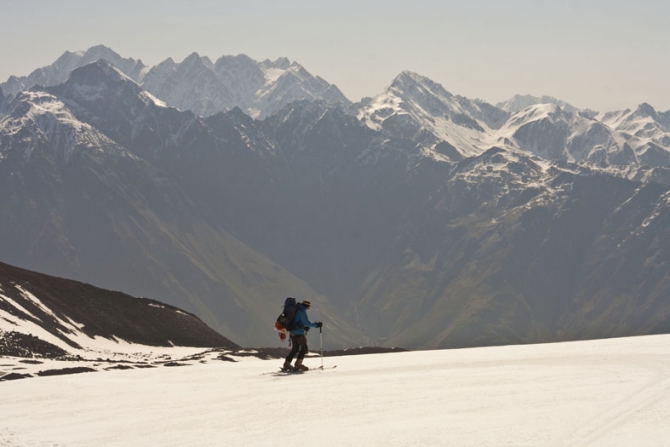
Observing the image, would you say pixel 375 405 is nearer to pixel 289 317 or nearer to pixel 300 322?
pixel 300 322

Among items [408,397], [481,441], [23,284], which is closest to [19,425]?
[408,397]

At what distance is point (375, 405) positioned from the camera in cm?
2577

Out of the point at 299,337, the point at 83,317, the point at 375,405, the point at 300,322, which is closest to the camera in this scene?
the point at 375,405

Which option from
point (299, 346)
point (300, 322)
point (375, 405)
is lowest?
point (375, 405)

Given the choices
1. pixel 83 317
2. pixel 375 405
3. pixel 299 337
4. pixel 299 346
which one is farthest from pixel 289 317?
pixel 83 317

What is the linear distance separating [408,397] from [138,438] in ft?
26.7

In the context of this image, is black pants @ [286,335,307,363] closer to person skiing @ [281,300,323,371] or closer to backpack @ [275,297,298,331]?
person skiing @ [281,300,323,371]

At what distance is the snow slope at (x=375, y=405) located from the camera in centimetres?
2156

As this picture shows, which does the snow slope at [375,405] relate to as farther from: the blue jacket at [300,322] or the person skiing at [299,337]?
the blue jacket at [300,322]

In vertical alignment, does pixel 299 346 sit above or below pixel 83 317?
below

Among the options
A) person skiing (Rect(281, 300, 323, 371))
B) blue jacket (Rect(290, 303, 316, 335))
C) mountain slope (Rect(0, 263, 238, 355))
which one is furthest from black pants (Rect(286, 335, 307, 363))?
mountain slope (Rect(0, 263, 238, 355))

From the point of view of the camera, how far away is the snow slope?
2156 centimetres

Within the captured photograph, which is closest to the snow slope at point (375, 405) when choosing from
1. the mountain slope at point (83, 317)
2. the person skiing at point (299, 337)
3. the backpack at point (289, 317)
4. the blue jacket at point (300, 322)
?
the person skiing at point (299, 337)

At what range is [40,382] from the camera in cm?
3516
